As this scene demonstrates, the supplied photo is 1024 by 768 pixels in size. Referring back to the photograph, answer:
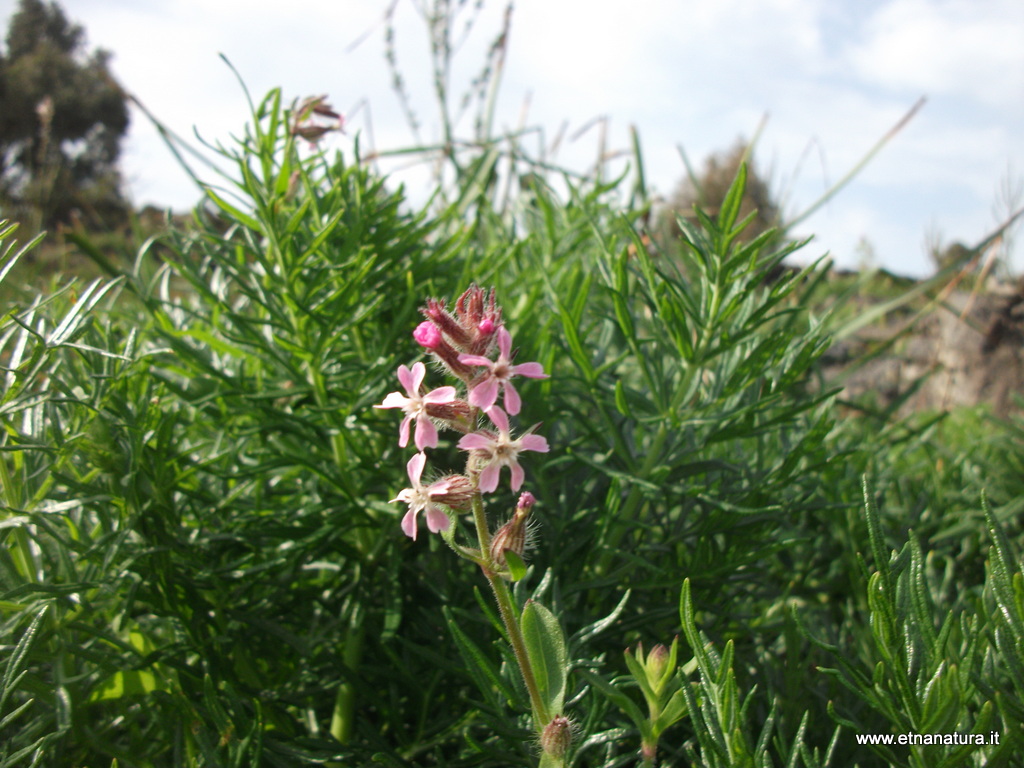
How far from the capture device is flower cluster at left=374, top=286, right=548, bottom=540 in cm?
59

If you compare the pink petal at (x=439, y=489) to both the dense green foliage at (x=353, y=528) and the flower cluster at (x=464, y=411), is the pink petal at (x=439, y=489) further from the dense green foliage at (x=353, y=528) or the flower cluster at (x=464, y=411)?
the dense green foliage at (x=353, y=528)

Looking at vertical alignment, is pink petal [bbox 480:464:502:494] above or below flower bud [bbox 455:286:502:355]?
below

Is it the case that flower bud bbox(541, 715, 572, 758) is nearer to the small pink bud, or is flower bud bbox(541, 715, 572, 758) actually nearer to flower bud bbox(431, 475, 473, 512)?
flower bud bbox(431, 475, 473, 512)

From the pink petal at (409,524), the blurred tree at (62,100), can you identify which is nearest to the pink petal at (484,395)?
the pink petal at (409,524)

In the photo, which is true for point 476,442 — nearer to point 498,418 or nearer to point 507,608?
point 498,418

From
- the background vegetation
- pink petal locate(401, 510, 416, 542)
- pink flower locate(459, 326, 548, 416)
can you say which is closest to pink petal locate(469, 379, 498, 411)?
pink flower locate(459, 326, 548, 416)

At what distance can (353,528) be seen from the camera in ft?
3.23

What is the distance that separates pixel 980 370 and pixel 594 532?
Result: 11.0ft

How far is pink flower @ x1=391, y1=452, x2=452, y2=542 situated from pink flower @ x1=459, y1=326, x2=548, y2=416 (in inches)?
2.7

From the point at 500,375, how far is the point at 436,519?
13 cm

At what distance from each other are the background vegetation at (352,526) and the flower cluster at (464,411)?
0.50 ft

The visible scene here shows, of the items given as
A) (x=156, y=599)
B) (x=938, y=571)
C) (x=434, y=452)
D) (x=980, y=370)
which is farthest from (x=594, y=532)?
(x=980, y=370)

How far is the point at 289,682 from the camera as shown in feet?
3.17

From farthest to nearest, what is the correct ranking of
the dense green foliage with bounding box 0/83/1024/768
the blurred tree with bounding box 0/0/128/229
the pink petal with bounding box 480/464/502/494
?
the blurred tree with bounding box 0/0/128/229 → the dense green foliage with bounding box 0/83/1024/768 → the pink petal with bounding box 480/464/502/494
